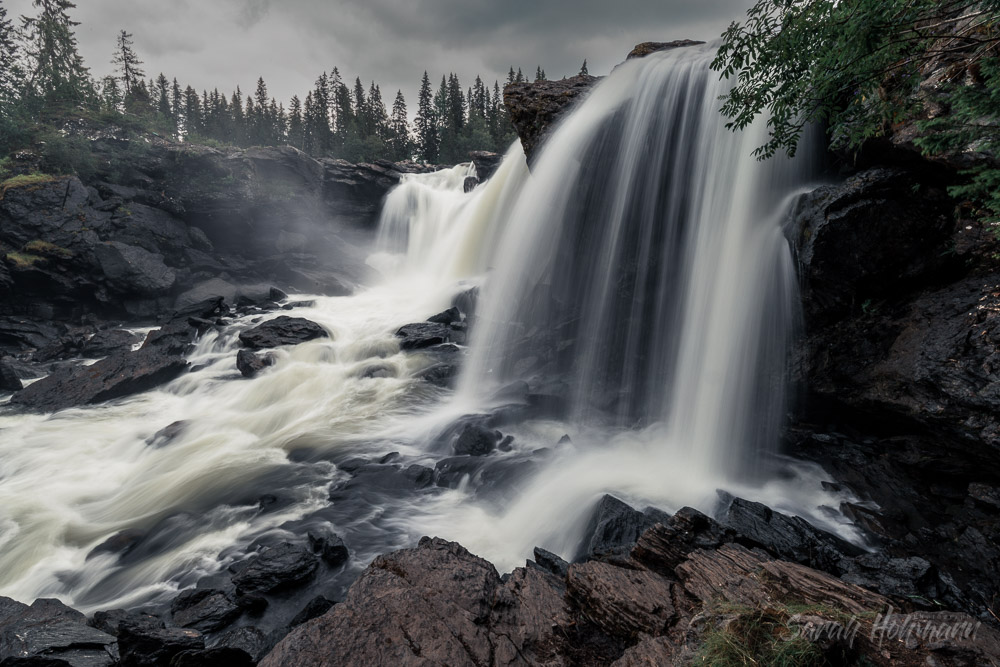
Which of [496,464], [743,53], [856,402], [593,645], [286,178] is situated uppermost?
[286,178]

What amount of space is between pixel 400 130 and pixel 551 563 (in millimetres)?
75454

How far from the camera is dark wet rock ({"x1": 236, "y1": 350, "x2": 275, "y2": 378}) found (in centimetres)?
1418

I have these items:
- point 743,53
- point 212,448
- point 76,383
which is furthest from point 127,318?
point 743,53

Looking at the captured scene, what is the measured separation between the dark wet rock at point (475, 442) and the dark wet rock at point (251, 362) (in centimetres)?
842

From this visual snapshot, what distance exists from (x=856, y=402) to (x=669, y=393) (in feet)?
11.2

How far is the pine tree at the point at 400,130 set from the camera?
6756cm

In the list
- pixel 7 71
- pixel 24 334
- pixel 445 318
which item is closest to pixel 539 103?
pixel 445 318

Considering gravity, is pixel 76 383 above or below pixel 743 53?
below

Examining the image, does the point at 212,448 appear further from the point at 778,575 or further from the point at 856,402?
the point at 856,402

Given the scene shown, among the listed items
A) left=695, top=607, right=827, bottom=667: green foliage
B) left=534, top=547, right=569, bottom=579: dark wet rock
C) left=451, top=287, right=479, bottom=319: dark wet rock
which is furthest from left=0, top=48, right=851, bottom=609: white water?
left=695, top=607, right=827, bottom=667: green foliage

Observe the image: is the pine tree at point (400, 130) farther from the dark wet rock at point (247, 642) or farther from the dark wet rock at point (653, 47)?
the dark wet rock at point (247, 642)

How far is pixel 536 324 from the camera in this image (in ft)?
48.1

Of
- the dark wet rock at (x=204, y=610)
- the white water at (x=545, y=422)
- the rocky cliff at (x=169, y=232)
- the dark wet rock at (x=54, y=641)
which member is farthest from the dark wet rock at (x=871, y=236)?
the rocky cliff at (x=169, y=232)

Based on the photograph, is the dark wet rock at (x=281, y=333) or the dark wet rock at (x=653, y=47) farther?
the dark wet rock at (x=653, y=47)
